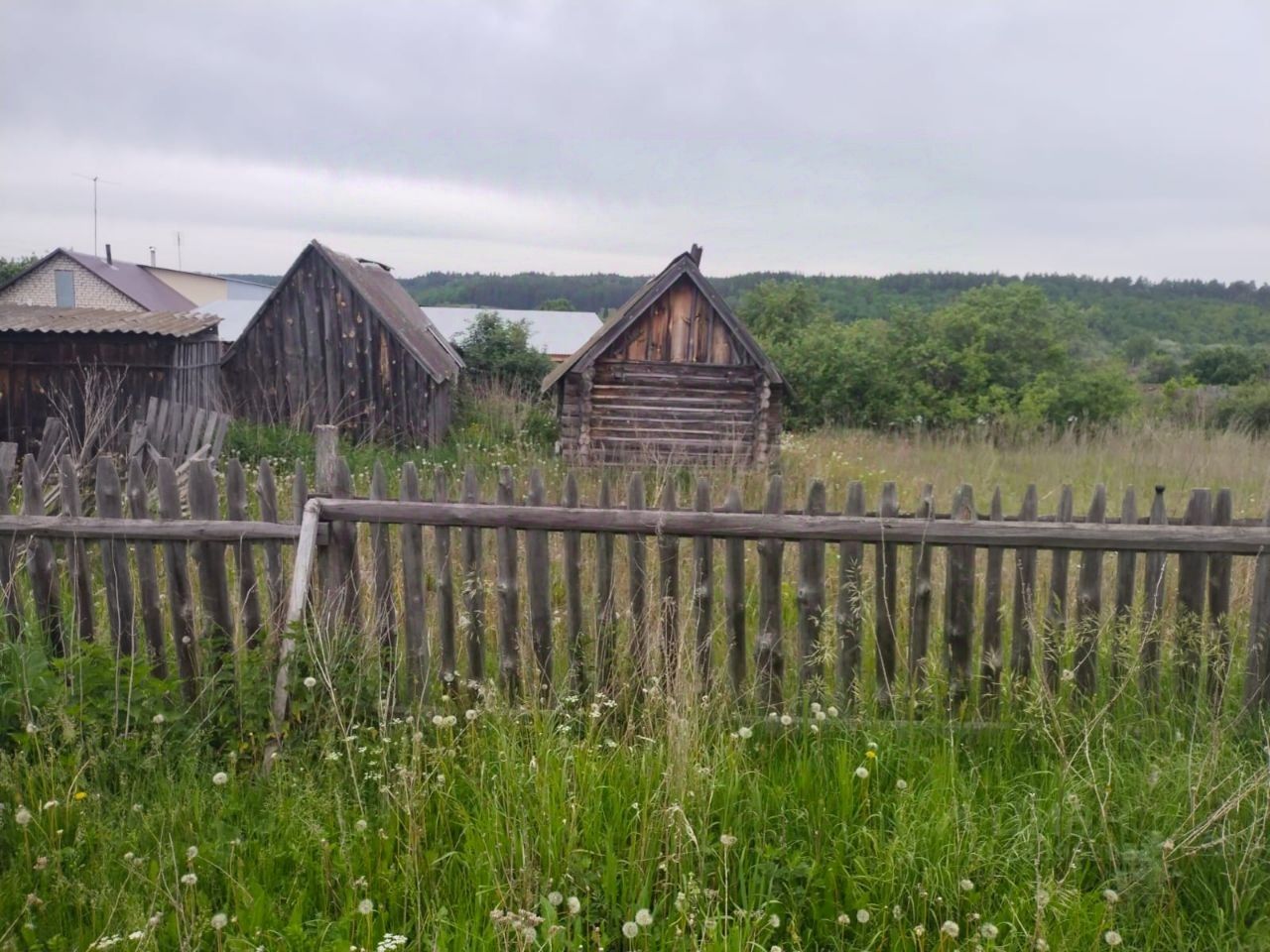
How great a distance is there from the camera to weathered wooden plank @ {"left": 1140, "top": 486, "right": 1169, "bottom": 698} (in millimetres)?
4219

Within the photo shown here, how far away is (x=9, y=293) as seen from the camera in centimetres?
4628

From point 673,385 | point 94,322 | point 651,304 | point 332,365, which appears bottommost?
point 673,385

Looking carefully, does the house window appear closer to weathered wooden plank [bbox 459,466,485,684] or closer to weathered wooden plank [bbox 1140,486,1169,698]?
weathered wooden plank [bbox 459,466,485,684]

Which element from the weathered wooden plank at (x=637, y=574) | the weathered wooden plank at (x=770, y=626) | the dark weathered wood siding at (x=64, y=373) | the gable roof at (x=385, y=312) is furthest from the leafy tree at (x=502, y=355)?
the weathered wooden plank at (x=770, y=626)

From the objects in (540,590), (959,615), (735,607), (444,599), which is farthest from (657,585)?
(959,615)

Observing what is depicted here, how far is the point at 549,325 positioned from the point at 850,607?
120 ft

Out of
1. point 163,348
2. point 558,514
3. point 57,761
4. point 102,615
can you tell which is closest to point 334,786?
point 57,761

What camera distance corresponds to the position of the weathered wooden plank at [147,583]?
4.45 m

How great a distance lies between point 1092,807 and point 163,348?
1753cm

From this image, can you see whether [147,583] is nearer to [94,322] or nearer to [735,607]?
[735,607]

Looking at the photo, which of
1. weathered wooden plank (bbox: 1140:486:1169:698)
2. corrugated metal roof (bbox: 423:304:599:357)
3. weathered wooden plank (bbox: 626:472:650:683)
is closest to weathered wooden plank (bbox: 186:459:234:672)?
weathered wooden plank (bbox: 626:472:650:683)

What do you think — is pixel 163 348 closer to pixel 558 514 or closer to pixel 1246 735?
pixel 558 514

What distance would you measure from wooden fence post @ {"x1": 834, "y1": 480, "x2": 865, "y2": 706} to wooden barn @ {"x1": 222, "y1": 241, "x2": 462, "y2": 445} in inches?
610

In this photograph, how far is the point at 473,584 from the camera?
4469mm
